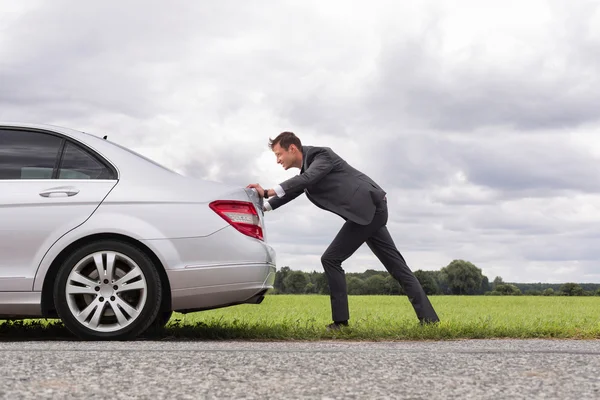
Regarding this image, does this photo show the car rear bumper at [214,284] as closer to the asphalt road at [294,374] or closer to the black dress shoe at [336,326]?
the asphalt road at [294,374]

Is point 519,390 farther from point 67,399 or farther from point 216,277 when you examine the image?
point 216,277

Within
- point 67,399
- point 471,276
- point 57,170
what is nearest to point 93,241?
point 57,170

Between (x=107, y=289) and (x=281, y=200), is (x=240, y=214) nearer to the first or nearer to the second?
(x=281, y=200)

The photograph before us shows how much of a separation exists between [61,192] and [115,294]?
0.98 meters

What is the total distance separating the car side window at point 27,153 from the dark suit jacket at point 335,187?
217 cm

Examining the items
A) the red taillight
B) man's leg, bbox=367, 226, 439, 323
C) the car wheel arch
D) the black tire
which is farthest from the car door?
man's leg, bbox=367, 226, 439, 323

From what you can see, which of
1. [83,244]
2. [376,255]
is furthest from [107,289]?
[376,255]

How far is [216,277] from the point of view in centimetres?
631

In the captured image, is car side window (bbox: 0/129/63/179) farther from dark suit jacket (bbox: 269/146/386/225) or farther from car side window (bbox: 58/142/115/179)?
dark suit jacket (bbox: 269/146/386/225)

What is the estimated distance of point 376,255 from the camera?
7.68 metres

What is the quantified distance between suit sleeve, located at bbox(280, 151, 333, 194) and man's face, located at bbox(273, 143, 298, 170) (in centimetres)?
24

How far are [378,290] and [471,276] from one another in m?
19.2

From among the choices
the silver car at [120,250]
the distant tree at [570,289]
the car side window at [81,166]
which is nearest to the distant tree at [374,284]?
the distant tree at [570,289]

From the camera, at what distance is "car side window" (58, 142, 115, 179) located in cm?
650
